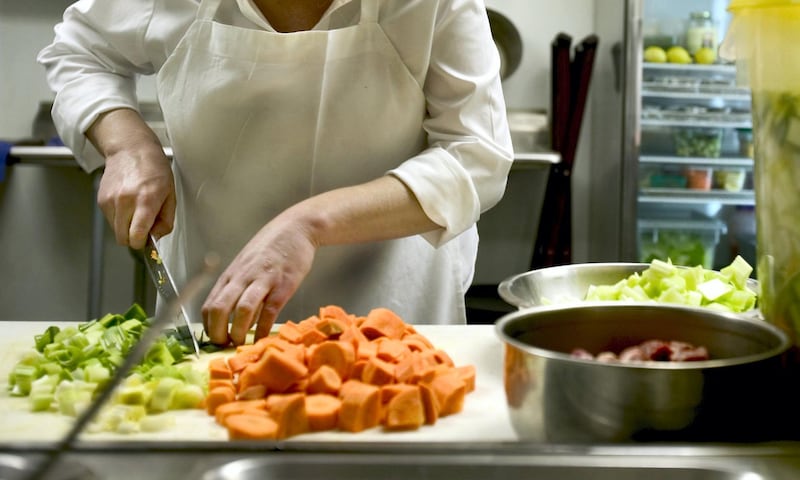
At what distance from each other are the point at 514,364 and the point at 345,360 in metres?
0.23

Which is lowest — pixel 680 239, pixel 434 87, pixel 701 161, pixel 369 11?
pixel 680 239

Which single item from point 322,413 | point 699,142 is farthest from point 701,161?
point 322,413

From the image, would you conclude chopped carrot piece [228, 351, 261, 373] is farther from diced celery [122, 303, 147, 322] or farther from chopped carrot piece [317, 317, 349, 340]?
diced celery [122, 303, 147, 322]

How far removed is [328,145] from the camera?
1.31m

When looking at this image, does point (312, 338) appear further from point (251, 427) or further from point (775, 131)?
point (775, 131)

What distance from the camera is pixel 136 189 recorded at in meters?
1.18

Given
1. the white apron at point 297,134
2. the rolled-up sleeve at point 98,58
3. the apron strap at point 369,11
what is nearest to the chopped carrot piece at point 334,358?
the white apron at point 297,134

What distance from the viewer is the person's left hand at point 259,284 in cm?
104

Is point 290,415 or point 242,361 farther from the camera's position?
point 242,361

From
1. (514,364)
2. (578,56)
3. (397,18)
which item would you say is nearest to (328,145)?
(397,18)

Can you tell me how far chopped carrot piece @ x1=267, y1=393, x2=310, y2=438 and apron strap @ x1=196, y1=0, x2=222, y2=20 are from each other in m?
0.73

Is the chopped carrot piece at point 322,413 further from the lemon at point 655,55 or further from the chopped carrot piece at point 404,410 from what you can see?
the lemon at point 655,55

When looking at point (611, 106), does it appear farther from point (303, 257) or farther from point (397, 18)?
point (303, 257)

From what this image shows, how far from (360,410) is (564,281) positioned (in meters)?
0.49
